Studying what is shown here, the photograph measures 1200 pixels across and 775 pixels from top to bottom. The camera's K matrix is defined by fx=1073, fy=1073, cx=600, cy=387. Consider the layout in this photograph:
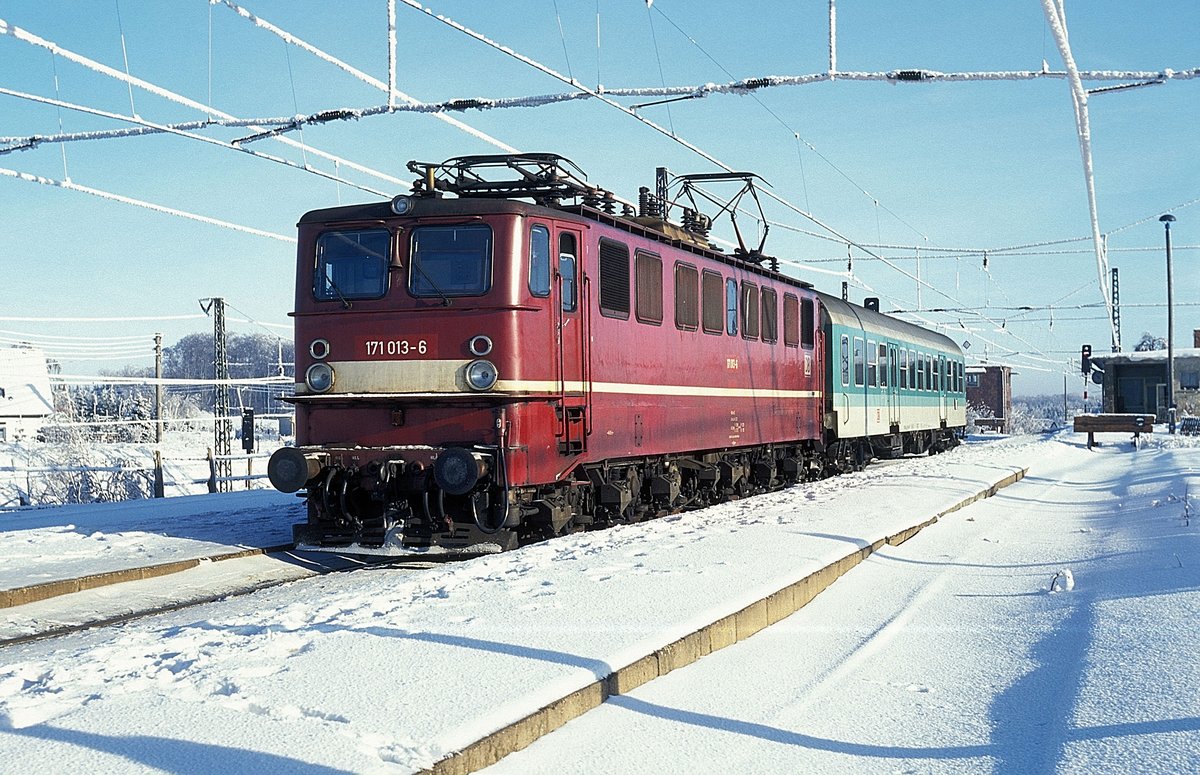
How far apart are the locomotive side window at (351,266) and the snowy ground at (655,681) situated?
3092 mm

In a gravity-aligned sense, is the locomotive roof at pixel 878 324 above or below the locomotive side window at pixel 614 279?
above

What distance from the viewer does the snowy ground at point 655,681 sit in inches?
176

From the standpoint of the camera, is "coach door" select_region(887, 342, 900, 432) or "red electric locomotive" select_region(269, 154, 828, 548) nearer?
"red electric locomotive" select_region(269, 154, 828, 548)

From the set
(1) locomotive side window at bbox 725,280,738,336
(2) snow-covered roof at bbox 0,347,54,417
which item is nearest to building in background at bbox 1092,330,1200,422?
(1) locomotive side window at bbox 725,280,738,336

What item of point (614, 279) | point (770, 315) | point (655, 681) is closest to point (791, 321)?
point (770, 315)

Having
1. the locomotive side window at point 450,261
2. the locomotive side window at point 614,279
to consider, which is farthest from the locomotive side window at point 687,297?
the locomotive side window at point 450,261

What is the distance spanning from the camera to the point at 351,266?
444 inches

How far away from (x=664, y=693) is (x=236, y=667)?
7.23ft

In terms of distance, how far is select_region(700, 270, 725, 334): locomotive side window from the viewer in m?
15.1

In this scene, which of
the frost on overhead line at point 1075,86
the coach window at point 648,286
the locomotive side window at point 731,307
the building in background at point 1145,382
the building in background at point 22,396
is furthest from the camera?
the building in background at point 22,396

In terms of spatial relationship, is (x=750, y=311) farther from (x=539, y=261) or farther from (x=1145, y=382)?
(x=1145, y=382)

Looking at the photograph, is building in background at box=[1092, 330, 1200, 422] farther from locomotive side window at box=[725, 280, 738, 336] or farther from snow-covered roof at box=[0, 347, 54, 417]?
snow-covered roof at box=[0, 347, 54, 417]

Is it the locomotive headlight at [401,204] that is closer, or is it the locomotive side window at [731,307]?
the locomotive headlight at [401,204]

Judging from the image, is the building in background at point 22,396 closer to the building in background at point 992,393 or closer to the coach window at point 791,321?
the coach window at point 791,321
